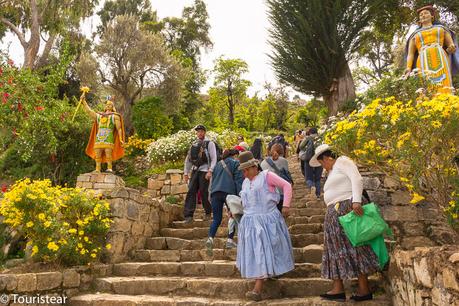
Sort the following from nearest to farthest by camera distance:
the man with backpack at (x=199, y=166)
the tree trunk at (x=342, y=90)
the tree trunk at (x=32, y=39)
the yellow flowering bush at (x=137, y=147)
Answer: the man with backpack at (x=199, y=166), the tree trunk at (x=342, y=90), the yellow flowering bush at (x=137, y=147), the tree trunk at (x=32, y=39)

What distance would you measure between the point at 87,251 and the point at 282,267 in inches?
105

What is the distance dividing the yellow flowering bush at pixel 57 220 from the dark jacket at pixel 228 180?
166cm

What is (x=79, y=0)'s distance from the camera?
742 inches

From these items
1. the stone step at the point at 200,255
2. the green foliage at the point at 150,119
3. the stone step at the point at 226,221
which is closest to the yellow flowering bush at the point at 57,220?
the stone step at the point at 200,255

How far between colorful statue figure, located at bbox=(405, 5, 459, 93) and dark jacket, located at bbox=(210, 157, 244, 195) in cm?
366

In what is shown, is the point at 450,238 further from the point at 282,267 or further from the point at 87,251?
the point at 87,251

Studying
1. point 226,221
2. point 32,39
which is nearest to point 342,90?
point 226,221

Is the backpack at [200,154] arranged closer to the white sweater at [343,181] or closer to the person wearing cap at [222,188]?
the person wearing cap at [222,188]

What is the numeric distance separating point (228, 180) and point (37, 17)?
17040 millimetres

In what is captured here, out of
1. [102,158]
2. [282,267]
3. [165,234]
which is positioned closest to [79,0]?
[102,158]

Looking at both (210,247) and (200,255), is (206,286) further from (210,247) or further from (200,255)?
(200,255)

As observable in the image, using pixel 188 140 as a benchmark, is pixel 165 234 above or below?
below

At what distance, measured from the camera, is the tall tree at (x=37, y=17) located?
18203 mm

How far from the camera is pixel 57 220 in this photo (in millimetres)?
4992
